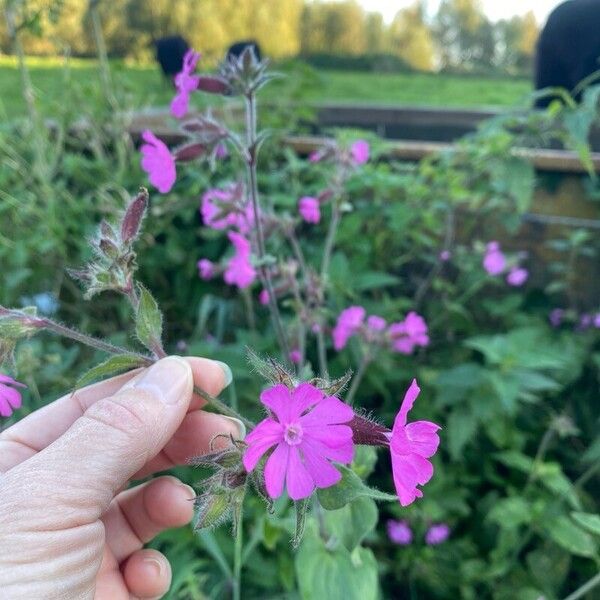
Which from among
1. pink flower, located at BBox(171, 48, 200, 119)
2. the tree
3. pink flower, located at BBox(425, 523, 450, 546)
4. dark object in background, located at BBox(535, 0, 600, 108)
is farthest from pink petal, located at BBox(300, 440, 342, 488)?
the tree

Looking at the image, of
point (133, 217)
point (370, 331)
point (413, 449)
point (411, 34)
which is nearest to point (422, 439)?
point (413, 449)

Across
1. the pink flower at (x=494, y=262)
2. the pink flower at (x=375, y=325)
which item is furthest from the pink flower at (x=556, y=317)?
the pink flower at (x=375, y=325)

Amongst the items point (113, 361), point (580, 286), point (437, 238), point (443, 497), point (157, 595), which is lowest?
point (443, 497)

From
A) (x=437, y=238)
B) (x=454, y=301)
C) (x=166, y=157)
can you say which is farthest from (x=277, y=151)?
(x=166, y=157)

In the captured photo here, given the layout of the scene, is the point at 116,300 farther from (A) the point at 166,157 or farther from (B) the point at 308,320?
(A) the point at 166,157

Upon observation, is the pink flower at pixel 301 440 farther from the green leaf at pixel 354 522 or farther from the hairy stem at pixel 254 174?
the hairy stem at pixel 254 174

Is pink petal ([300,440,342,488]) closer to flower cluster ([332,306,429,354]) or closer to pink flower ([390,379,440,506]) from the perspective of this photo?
pink flower ([390,379,440,506])
